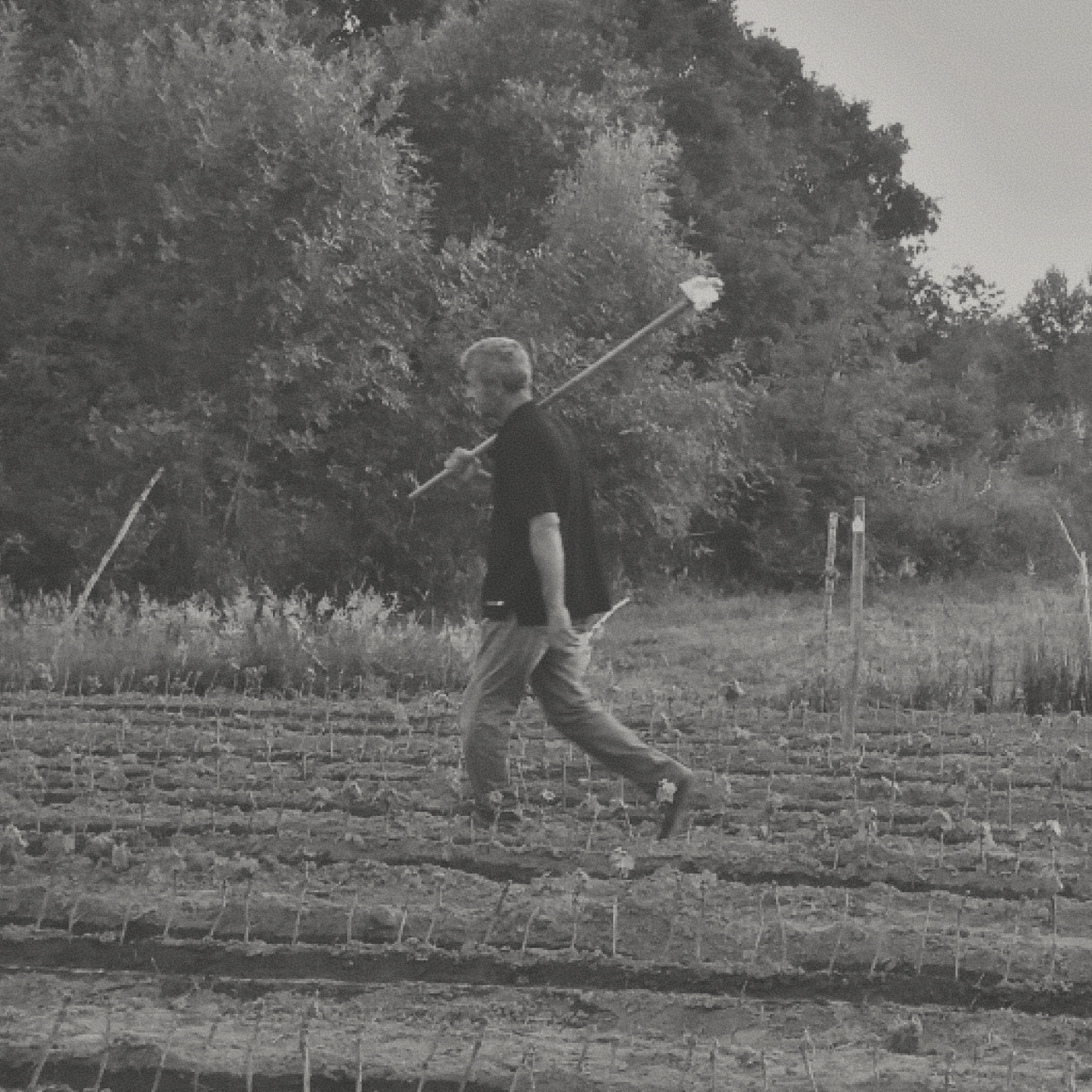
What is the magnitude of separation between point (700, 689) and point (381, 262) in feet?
25.0

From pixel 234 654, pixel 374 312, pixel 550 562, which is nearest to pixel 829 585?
pixel 234 654

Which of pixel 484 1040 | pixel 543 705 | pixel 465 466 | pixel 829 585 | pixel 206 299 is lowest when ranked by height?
pixel 484 1040

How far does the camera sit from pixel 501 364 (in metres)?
5.89

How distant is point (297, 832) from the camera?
6.11 meters

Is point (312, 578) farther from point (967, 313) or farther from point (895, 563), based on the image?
point (967, 313)

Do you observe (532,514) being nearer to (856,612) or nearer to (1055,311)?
(856,612)

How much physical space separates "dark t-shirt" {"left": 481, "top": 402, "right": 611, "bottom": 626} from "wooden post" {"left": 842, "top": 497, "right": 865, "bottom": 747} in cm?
241

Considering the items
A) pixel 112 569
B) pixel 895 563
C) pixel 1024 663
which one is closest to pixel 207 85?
pixel 112 569

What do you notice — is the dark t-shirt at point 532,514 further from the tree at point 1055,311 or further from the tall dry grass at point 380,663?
the tree at point 1055,311

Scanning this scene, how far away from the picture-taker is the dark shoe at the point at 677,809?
19.7 feet

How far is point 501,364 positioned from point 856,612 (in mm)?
2977

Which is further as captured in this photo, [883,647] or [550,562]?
[883,647]

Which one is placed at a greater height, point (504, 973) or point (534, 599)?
point (534, 599)

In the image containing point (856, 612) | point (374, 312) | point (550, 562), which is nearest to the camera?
point (550, 562)
